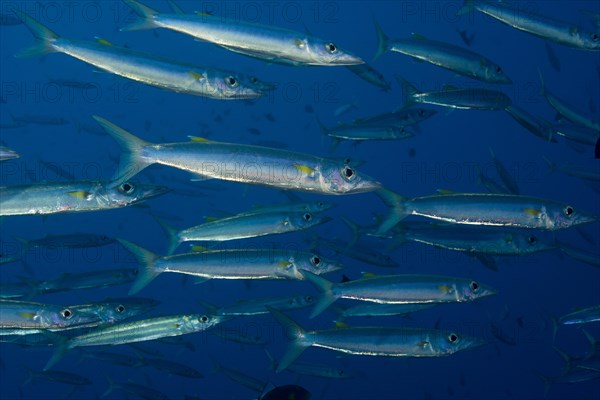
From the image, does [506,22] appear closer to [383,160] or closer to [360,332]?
[360,332]

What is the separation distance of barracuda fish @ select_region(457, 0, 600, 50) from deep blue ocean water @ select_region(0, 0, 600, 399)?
61.7ft

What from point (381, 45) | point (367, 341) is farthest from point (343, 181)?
point (381, 45)

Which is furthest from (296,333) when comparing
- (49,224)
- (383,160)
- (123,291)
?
(383,160)

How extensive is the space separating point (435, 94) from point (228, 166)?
8.41 ft

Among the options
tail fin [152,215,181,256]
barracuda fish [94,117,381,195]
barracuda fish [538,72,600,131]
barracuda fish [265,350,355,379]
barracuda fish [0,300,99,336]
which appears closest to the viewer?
barracuda fish [94,117,381,195]

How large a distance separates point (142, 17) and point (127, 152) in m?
1.15

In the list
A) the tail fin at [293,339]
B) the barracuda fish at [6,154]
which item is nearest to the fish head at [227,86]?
the barracuda fish at [6,154]

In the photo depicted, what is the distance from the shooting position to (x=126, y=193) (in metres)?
4.42

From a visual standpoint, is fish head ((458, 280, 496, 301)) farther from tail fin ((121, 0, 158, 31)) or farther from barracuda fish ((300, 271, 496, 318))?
tail fin ((121, 0, 158, 31))

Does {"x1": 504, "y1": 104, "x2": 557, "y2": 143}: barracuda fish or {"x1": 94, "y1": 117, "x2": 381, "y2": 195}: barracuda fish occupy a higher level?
{"x1": 94, "y1": 117, "x2": 381, "y2": 195}: barracuda fish

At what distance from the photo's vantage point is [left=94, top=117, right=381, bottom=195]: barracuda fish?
13.7 ft

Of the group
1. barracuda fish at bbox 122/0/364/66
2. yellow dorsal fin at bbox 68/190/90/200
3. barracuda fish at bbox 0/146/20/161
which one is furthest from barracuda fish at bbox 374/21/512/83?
barracuda fish at bbox 0/146/20/161

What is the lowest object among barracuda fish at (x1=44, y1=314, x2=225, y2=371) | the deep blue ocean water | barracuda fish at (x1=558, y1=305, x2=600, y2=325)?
the deep blue ocean water

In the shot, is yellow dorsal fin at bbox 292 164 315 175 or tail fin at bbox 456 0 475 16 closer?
yellow dorsal fin at bbox 292 164 315 175
